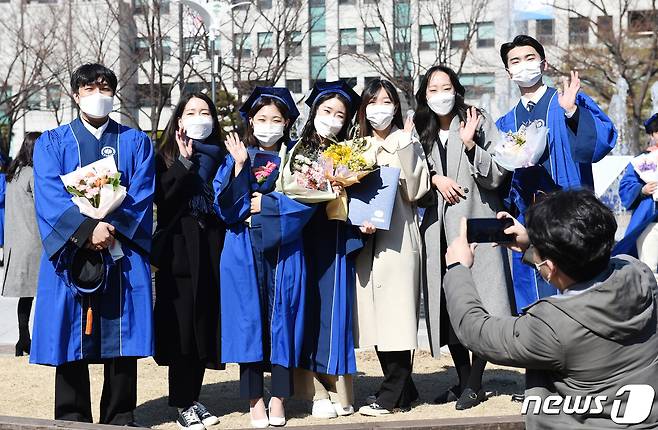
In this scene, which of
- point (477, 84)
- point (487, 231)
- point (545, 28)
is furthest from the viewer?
point (477, 84)

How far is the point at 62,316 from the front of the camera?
4887 mm

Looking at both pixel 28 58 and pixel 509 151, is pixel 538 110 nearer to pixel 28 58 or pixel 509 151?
pixel 509 151

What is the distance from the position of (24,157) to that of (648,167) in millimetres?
6047

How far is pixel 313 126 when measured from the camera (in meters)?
5.55

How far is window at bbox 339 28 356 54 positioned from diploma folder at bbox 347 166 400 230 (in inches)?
954

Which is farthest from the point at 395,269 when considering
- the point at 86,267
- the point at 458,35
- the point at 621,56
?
the point at 458,35

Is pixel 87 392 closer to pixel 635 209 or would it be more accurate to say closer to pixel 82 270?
pixel 82 270

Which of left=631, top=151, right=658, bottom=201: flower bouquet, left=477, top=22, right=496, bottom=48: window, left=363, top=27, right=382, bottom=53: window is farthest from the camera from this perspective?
left=477, top=22, right=496, bottom=48: window

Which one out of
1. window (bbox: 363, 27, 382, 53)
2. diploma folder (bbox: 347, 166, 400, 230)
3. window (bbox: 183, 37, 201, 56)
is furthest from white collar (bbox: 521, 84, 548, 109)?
window (bbox: 363, 27, 382, 53)

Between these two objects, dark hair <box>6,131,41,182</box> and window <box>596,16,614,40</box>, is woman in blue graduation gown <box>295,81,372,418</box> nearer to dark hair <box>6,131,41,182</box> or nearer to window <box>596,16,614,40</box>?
dark hair <box>6,131,41,182</box>

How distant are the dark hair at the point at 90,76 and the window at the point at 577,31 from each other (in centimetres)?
2665

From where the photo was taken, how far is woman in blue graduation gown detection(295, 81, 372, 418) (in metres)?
5.38

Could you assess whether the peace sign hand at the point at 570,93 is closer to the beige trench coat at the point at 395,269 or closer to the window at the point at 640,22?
the beige trench coat at the point at 395,269

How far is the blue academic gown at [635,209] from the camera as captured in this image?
916 cm
